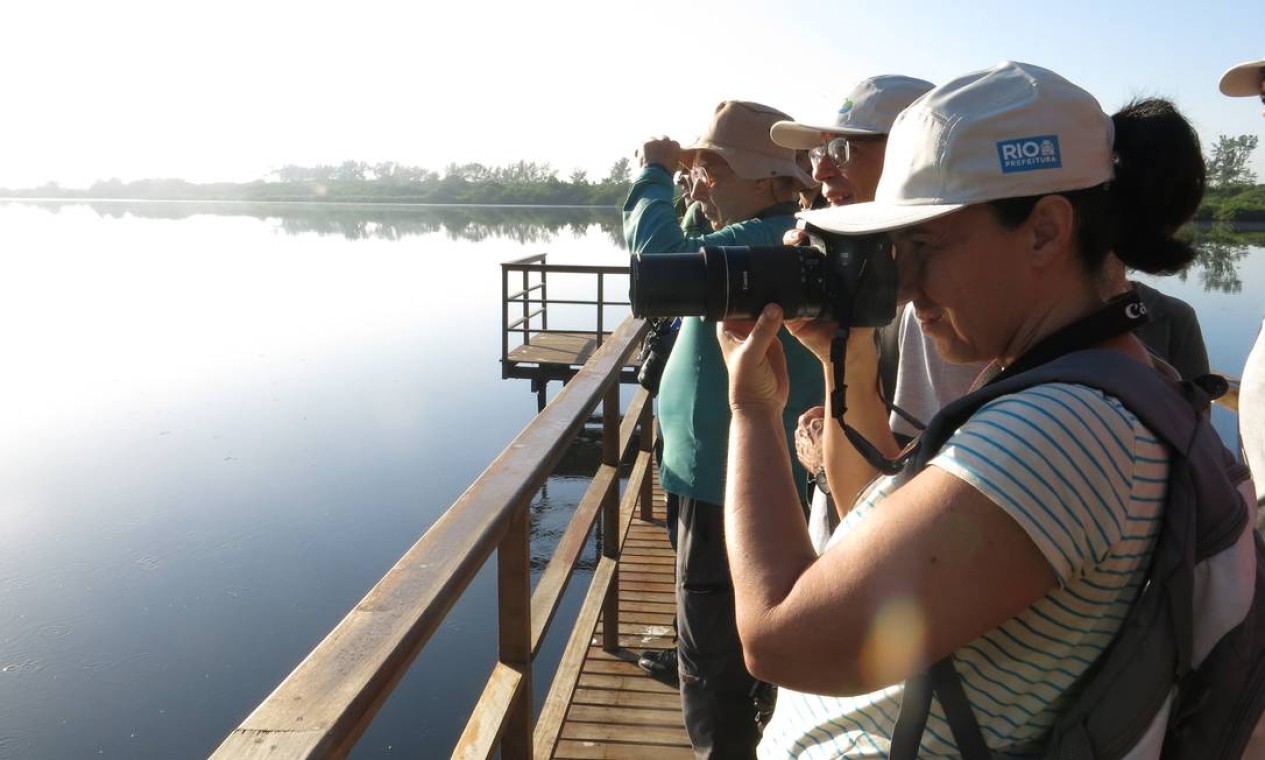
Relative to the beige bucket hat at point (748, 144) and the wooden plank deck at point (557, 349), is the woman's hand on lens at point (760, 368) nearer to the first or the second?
the beige bucket hat at point (748, 144)

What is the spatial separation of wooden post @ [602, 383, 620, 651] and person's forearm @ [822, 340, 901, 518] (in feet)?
4.39

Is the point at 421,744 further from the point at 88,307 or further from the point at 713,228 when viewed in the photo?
the point at 88,307

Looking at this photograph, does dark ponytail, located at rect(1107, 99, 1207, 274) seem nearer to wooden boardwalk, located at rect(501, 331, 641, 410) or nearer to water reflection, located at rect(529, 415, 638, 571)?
water reflection, located at rect(529, 415, 638, 571)

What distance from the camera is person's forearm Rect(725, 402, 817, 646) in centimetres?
77

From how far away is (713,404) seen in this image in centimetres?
186

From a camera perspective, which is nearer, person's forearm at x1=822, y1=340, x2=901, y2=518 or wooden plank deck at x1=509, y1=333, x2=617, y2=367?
person's forearm at x1=822, y1=340, x2=901, y2=518

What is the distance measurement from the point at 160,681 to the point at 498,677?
9976 mm

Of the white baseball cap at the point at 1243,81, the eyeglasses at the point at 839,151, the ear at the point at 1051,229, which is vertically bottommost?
the ear at the point at 1051,229

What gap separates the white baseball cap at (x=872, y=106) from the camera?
1604 mm

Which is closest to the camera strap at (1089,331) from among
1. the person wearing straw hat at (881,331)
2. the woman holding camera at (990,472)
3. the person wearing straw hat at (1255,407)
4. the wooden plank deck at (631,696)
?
the woman holding camera at (990,472)

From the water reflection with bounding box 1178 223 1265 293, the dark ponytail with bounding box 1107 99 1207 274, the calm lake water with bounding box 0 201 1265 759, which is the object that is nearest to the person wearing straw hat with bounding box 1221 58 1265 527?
the dark ponytail with bounding box 1107 99 1207 274

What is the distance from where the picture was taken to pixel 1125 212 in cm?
83

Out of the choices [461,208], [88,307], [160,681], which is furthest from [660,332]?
[461,208]

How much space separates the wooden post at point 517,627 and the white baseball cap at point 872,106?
2.77 ft
